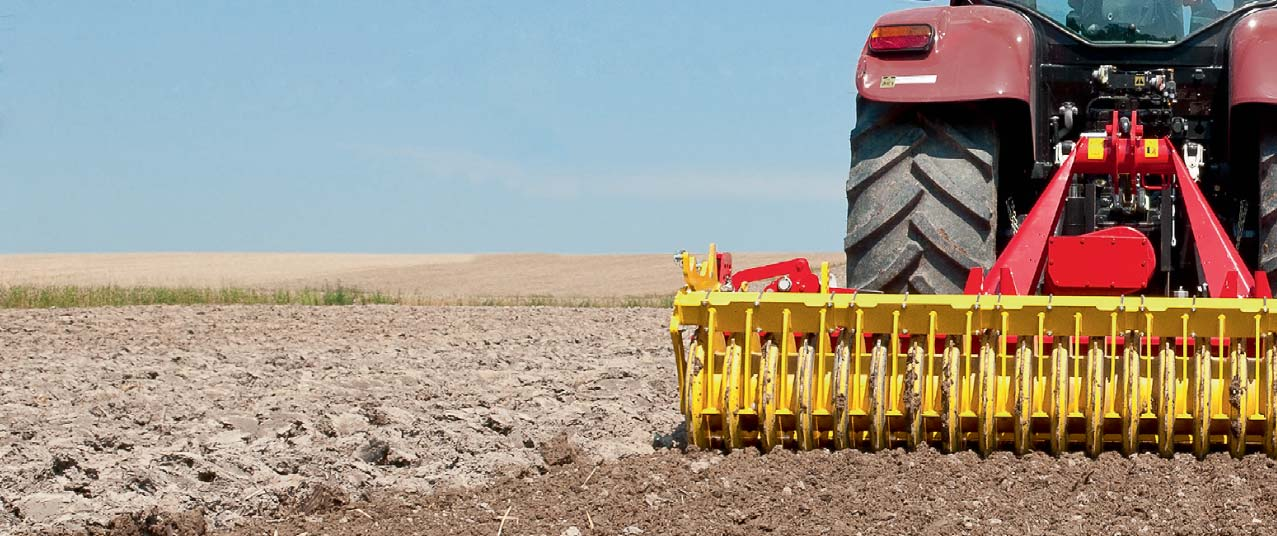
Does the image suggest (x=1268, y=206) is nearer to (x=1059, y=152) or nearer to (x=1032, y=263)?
(x=1059, y=152)

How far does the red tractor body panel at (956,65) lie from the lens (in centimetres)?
540

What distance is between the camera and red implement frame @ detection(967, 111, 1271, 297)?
190 inches

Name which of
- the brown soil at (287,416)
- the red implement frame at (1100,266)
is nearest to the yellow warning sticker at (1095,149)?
the red implement frame at (1100,266)

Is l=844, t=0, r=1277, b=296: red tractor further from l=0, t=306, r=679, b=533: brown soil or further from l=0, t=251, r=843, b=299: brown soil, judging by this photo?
l=0, t=251, r=843, b=299: brown soil

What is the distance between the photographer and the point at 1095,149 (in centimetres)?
530

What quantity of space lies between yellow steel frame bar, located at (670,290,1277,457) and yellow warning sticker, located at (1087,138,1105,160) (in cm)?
74

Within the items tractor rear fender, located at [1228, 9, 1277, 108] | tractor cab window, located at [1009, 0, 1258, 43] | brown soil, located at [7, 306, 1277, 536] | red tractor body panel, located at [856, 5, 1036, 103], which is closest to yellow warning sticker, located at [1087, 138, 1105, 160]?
red tractor body panel, located at [856, 5, 1036, 103]

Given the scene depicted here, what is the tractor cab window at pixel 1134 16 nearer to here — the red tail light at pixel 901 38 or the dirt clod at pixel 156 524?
the red tail light at pixel 901 38

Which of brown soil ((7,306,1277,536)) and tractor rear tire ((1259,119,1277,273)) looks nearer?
brown soil ((7,306,1277,536))

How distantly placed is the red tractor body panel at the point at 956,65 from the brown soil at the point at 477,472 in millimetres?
1367

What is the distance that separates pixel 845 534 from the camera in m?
3.88

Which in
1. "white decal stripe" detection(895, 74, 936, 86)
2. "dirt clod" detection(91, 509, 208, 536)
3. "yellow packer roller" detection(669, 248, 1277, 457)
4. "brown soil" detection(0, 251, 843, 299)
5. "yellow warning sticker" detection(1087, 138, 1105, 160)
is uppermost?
"white decal stripe" detection(895, 74, 936, 86)

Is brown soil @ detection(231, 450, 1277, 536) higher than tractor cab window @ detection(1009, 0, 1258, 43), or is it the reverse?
tractor cab window @ detection(1009, 0, 1258, 43)

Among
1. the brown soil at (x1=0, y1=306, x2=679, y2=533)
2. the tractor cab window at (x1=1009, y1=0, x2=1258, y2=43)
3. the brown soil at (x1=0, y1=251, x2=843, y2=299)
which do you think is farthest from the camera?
the brown soil at (x1=0, y1=251, x2=843, y2=299)
